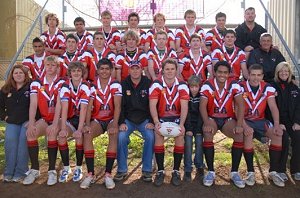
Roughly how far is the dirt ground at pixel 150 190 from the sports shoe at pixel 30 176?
0.07 metres

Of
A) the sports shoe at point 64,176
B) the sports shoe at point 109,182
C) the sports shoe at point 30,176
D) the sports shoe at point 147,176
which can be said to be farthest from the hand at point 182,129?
the sports shoe at point 30,176

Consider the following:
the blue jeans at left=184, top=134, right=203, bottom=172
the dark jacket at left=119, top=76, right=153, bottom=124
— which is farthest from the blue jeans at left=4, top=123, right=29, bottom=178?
the blue jeans at left=184, top=134, right=203, bottom=172

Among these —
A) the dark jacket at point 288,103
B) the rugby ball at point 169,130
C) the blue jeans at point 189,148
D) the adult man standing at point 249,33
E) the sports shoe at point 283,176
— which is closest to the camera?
the rugby ball at point 169,130

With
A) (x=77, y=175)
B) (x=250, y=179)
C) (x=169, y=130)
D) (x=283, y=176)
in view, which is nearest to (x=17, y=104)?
(x=77, y=175)

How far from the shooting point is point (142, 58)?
6.60 m

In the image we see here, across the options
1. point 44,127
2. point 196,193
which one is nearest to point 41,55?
point 44,127

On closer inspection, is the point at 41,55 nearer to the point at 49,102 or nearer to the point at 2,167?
the point at 49,102

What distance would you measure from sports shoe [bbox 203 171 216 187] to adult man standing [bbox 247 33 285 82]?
2183mm

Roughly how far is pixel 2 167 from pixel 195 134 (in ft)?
11.4

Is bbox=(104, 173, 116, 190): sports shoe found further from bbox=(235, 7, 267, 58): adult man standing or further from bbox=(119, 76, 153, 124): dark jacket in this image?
bbox=(235, 7, 267, 58): adult man standing

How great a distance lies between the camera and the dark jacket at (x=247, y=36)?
24.2ft

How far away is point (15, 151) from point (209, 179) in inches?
119

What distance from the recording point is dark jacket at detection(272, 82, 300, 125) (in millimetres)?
5758

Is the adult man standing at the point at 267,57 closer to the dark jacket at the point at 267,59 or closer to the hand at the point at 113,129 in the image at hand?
the dark jacket at the point at 267,59
